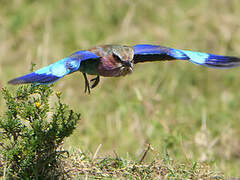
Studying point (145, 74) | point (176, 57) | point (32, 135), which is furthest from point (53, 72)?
point (145, 74)

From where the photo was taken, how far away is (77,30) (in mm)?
7727

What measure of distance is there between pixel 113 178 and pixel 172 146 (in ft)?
4.69

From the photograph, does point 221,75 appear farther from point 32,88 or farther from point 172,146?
point 32,88

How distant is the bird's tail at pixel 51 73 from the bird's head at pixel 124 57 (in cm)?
50

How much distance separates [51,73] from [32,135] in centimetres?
48

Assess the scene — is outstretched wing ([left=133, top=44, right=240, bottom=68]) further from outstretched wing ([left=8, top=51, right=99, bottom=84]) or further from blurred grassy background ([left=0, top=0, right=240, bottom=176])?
blurred grassy background ([left=0, top=0, right=240, bottom=176])

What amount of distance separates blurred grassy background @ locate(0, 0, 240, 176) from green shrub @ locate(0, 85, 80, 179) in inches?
50.6

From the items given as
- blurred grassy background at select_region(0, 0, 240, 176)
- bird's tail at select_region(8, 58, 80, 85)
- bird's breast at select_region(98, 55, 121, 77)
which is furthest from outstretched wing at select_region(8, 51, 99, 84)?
blurred grassy background at select_region(0, 0, 240, 176)

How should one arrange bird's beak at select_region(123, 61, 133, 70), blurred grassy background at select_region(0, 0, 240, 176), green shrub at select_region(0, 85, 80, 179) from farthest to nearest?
blurred grassy background at select_region(0, 0, 240, 176)
bird's beak at select_region(123, 61, 133, 70)
green shrub at select_region(0, 85, 80, 179)

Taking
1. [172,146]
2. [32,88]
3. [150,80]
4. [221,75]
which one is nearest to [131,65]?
[32,88]

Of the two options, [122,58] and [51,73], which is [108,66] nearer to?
[122,58]

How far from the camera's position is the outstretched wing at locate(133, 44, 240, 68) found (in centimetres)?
365

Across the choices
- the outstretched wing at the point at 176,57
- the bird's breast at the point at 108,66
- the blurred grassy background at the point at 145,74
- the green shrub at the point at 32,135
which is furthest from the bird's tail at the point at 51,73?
the blurred grassy background at the point at 145,74

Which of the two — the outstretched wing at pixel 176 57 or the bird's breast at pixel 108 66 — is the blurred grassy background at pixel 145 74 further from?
the bird's breast at pixel 108 66
